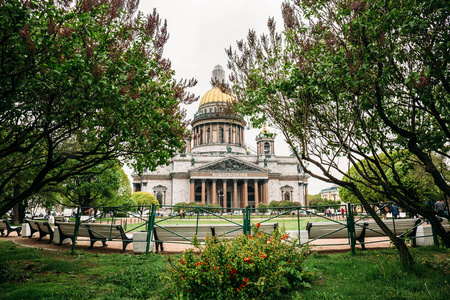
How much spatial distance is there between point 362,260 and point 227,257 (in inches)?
176

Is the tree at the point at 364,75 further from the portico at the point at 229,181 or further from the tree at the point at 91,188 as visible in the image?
the portico at the point at 229,181

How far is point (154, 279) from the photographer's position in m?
5.82

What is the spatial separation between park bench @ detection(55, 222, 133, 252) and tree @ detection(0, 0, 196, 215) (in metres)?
2.48

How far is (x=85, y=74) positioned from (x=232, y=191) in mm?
56375

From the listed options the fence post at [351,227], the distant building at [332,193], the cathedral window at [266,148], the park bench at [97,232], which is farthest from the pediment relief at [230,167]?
the distant building at [332,193]

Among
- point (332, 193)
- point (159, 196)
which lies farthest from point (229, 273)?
point (332, 193)

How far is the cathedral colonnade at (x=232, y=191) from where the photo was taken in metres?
56.8

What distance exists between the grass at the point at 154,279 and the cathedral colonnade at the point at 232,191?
48139 mm

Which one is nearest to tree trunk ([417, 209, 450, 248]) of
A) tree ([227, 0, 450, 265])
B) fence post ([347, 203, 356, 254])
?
tree ([227, 0, 450, 265])

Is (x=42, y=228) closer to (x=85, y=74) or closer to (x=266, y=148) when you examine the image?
(x=85, y=74)

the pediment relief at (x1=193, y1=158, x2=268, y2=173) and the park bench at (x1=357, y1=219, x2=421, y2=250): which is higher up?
the pediment relief at (x1=193, y1=158, x2=268, y2=173)

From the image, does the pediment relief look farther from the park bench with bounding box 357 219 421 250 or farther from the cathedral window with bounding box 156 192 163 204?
the park bench with bounding box 357 219 421 250

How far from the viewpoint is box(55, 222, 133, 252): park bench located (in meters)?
9.45

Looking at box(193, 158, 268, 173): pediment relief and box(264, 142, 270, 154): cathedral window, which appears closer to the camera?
box(193, 158, 268, 173): pediment relief
